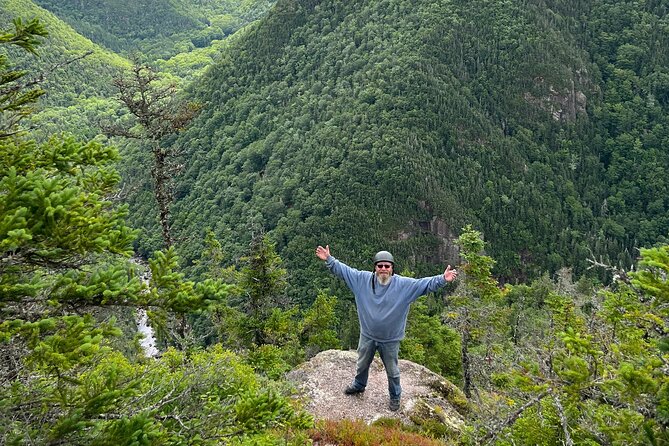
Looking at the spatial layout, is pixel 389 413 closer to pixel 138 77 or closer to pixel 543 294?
pixel 138 77

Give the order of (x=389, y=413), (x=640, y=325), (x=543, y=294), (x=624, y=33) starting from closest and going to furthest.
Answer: (x=640, y=325), (x=389, y=413), (x=543, y=294), (x=624, y=33)

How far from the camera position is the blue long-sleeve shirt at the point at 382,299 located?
352 inches

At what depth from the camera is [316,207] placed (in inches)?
3529

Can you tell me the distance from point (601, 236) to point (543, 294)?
4555 cm

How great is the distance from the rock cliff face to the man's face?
120 inches

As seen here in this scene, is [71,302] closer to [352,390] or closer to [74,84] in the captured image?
[352,390]

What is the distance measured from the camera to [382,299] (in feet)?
29.6

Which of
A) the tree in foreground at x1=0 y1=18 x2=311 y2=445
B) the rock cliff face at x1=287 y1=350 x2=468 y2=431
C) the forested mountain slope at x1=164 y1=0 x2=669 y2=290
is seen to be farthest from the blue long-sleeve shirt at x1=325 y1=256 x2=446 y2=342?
the forested mountain slope at x1=164 y1=0 x2=669 y2=290

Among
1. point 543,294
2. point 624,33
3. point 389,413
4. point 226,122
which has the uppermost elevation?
point 624,33

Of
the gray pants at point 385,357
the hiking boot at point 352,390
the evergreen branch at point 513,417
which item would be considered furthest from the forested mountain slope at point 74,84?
the evergreen branch at point 513,417

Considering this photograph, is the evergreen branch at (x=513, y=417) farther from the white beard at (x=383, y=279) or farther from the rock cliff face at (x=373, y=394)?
the rock cliff face at (x=373, y=394)

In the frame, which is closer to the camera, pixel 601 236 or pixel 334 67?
pixel 601 236

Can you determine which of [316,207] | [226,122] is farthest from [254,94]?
[316,207]

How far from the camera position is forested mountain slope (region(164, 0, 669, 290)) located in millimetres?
93875
